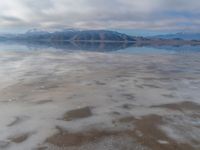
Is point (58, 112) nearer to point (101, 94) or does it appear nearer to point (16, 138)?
point (16, 138)

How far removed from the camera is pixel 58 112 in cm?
1087

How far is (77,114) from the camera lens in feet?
35.0

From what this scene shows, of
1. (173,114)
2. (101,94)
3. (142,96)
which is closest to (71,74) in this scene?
(101,94)

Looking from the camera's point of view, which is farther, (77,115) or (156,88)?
(156,88)

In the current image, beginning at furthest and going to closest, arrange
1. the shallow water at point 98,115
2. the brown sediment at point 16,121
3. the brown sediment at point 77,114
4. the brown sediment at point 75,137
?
1. the brown sediment at point 77,114
2. the brown sediment at point 16,121
3. the shallow water at point 98,115
4. the brown sediment at point 75,137

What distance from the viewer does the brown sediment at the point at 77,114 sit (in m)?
10.3

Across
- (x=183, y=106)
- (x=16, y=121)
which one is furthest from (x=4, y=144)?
(x=183, y=106)

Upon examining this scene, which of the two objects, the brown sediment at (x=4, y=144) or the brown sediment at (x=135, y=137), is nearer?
the brown sediment at (x=4, y=144)

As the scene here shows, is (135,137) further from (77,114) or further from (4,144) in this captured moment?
(4,144)

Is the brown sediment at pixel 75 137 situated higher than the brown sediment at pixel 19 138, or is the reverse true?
the brown sediment at pixel 19 138

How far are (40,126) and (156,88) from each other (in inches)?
354

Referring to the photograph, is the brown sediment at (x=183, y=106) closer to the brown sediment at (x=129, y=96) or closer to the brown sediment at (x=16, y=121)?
the brown sediment at (x=129, y=96)

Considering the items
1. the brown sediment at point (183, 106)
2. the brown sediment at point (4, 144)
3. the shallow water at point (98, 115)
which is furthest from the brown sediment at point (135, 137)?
the brown sediment at point (183, 106)

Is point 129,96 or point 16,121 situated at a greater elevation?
point 16,121
